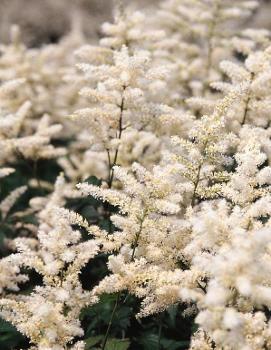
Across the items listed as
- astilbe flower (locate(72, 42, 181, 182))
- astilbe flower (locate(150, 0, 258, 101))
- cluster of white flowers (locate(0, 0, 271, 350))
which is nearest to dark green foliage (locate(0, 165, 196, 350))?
cluster of white flowers (locate(0, 0, 271, 350))

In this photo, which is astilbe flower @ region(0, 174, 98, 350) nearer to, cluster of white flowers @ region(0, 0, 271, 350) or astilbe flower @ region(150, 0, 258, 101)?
cluster of white flowers @ region(0, 0, 271, 350)

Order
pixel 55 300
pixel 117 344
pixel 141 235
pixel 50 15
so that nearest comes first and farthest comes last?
pixel 55 300, pixel 141 235, pixel 117 344, pixel 50 15

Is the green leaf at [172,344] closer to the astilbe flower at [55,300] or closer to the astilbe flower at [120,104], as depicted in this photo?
the astilbe flower at [55,300]

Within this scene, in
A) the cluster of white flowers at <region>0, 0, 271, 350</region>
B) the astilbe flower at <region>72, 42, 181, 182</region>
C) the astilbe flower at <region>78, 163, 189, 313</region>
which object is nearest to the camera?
the cluster of white flowers at <region>0, 0, 271, 350</region>

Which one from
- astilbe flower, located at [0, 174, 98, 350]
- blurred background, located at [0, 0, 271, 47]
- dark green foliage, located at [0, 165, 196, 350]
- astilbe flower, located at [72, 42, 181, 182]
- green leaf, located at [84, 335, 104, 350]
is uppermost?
astilbe flower, located at [72, 42, 181, 182]

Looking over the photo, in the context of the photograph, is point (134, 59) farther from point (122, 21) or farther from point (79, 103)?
point (79, 103)

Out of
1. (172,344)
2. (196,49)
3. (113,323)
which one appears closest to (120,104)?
(113,323)

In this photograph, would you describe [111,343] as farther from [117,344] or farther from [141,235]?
[141,235]

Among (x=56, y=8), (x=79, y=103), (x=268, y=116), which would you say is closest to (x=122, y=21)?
(x=268, y=116)

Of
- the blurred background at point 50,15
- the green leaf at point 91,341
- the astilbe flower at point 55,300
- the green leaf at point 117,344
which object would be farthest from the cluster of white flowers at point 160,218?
the blurred background at point 50,15
